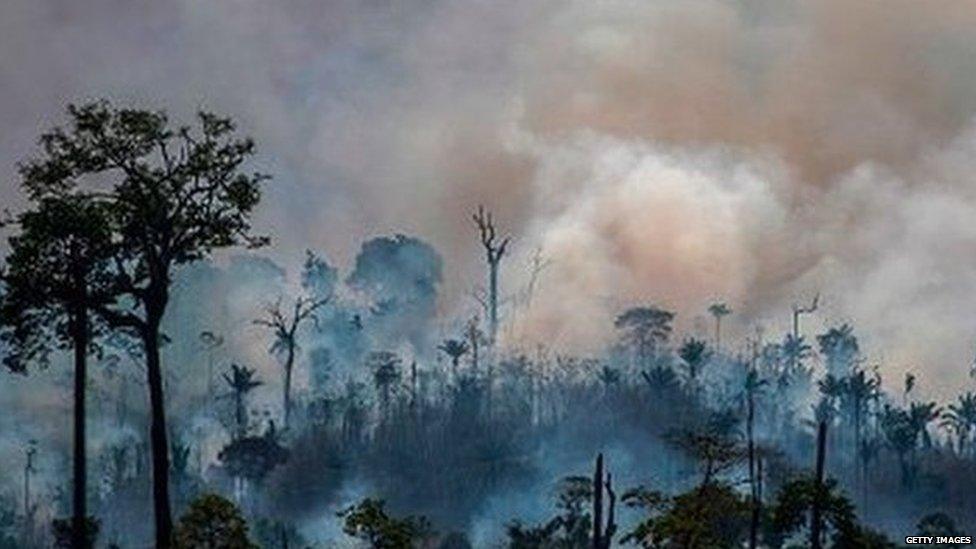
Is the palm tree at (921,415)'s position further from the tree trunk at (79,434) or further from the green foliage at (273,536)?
the tree trunk at (79,434)

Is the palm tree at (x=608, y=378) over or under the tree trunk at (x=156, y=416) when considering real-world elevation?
over

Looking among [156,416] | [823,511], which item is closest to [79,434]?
[156,416]

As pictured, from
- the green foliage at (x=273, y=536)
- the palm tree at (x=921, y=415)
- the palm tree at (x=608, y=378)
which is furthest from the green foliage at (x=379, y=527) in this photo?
the palm tree at (x=608, y=378)

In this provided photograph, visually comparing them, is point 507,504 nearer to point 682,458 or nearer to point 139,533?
point 682,458

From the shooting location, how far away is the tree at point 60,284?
1550 inches

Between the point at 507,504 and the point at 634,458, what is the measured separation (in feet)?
69.5

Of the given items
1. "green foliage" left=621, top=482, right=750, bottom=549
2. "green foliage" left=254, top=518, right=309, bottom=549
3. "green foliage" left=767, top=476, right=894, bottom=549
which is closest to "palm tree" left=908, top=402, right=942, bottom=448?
"green foliage" left=254, top=518, right=309, bottom=549

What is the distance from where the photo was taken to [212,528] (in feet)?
122

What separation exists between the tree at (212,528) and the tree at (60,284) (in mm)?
4232

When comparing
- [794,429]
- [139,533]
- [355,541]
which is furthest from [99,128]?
[794,429]

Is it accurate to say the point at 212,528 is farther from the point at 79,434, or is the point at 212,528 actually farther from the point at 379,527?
the point at 79,434

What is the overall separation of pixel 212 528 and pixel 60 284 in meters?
9.18

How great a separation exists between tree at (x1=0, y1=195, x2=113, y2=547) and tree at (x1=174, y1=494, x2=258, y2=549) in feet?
13.9

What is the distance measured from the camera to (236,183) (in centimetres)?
4200
